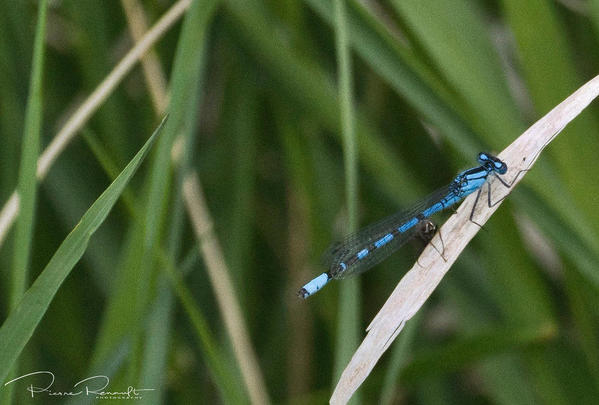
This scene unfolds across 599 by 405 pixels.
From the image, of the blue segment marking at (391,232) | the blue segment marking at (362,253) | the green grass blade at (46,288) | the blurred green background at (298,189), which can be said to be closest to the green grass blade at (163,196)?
the blurred green background at (298,189)

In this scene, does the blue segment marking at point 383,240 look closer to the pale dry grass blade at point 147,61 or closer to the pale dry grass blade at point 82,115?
the pale dry grass blade at point 147,61

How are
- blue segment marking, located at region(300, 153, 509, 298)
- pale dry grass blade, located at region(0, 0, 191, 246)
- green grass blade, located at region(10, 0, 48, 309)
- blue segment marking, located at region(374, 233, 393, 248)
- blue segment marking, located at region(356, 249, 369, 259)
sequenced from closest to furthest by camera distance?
green grass blade, located at region(10, 0, 48, 309), pale dry grass blade, located at region(0, 0, 191, 246), blue segment marking, located at region(300, 153, 509, 298), blue segment marking, located at region(356, 249, 369, 259), blue segment marking, located at region(374, 233, 393, 248)

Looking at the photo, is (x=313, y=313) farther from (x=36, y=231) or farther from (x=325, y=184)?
(x=36, y=231)

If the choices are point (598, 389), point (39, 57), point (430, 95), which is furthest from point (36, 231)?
point (598, 389)

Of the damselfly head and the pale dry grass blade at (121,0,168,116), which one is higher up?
the pale dry grass blade at (121,0,168,116)

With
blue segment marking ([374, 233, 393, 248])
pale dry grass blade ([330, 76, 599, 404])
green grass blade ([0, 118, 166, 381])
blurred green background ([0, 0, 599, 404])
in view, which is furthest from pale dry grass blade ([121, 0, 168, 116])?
pale dry grass blade ([330, 76, 599, 404])

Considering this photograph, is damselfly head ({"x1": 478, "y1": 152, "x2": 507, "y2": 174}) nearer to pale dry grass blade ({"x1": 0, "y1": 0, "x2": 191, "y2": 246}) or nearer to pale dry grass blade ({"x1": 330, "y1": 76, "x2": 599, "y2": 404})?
pale dry grass blade ({"x1": 330, "y1": 76, "x2": 599, "y2": 404})

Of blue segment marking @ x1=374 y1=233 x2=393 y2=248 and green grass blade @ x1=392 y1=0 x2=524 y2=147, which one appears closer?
green grass blade @ x1=392 y1=0 x2=524 y2=147
